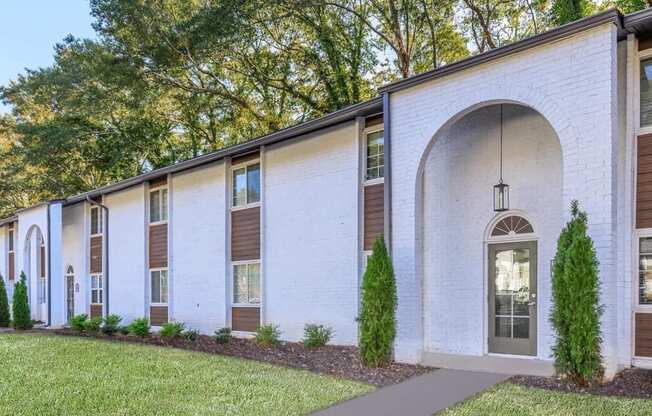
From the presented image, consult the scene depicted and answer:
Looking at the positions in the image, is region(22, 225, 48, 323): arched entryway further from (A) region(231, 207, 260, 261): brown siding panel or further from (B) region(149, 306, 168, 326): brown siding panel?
→ (A) region(231, 207, 260, 261): brown siding panel

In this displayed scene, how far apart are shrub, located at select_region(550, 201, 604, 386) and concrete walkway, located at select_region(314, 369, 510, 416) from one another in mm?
1066

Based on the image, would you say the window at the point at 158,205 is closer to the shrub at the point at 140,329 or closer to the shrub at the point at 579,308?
the shrub at the point at 140,329

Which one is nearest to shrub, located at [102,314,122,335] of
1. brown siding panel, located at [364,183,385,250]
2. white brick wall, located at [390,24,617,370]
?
brown siding panel, located at [364,183,385,250]

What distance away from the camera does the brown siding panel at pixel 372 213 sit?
32.8 feet

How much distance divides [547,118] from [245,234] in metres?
8.17

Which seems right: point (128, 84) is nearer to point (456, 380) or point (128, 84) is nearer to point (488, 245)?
point (488, 245)

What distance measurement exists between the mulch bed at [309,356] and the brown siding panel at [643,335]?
2919 mm

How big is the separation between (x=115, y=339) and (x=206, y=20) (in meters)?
9.33

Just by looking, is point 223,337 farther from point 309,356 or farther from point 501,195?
point 501,195

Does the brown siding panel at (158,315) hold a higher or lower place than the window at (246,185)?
lower

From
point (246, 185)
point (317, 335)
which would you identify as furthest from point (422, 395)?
point (246, 185)

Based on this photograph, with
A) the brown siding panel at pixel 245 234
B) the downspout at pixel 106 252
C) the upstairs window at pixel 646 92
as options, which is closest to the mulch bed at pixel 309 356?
the brown siding panel at pixel 245 234

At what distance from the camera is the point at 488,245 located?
8.77m

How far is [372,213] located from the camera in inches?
400
